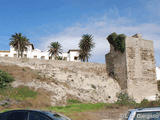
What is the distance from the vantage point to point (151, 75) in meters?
28.2

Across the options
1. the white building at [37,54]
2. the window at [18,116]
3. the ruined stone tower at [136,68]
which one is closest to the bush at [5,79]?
the ruined stone tower at [136,68]

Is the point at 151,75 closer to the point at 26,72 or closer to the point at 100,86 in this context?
the point at 100,86

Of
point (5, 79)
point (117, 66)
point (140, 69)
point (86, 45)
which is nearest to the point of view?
point (5, 79)

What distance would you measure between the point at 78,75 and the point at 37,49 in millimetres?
30843

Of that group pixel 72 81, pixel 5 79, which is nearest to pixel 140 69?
pixel 72 81

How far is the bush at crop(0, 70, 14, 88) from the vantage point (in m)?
20.2

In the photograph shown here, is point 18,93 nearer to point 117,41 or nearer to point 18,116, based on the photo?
point 117,41

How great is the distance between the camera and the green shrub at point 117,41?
89.6 ft

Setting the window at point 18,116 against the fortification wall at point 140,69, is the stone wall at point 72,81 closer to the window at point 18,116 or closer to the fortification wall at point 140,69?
the fortification wall at point 140,69

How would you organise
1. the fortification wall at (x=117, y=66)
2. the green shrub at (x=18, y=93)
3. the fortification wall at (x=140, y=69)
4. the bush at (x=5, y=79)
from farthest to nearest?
the fortification wall at (x=117, y=66) < the fortification wall at (x=140, y=69) < the bush at (x=5, y=79) < the green shrub at (x=18, y=93)

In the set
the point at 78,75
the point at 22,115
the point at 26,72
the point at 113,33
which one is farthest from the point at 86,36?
the point at 22,115

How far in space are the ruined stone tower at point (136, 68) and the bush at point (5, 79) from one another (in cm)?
1367

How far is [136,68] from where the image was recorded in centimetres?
2722

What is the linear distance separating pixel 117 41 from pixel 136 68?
14.4 ft
